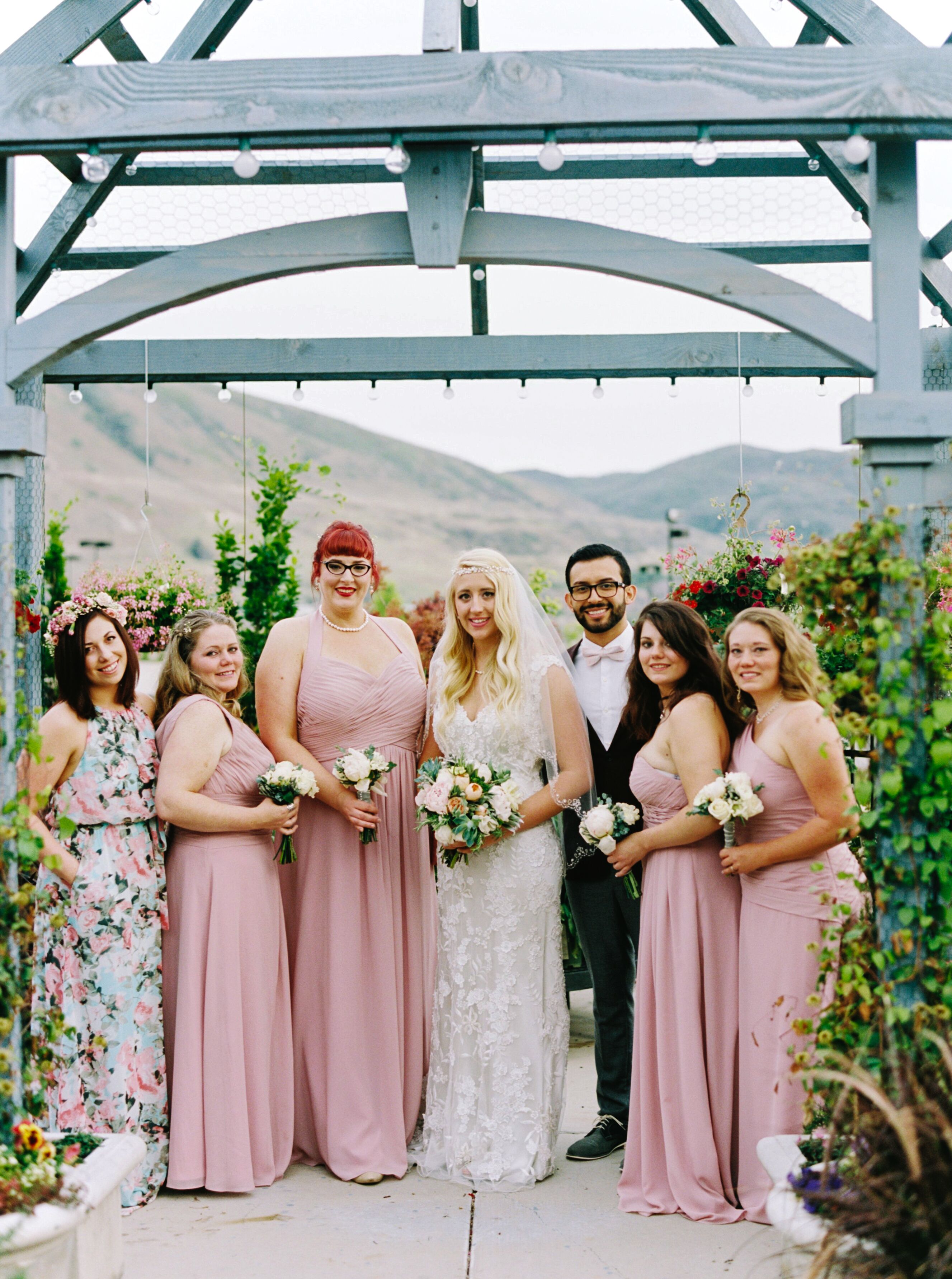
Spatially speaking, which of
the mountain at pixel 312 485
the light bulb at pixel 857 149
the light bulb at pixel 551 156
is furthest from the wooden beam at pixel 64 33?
the mountain at pixel 312 485

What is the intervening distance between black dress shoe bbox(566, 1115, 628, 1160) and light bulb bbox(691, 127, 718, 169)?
10.5ft

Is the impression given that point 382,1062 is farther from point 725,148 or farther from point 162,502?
point 162,502

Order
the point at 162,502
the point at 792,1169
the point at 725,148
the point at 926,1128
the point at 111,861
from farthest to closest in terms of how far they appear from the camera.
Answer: the point at 162,502 < the point at 725,148 < the point at 111,861 < the point at 792,1169 < the point at 926,1128

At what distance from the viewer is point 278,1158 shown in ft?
13.4

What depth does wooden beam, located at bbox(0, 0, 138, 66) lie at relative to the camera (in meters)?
3.40

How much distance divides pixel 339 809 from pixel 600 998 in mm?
1222

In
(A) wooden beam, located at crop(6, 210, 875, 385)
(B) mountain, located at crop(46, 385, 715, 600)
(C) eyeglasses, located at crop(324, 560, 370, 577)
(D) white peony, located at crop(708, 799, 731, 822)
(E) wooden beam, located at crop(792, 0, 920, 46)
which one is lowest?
(D) white peony, located at crop(708, 799, 731, 822)

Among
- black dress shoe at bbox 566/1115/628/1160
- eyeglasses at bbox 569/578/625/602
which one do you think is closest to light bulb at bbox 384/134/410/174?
eyeglasses at bbox 569/578/625/602

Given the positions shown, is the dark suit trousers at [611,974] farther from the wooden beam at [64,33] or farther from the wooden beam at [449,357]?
the wooden beam at [64,33]

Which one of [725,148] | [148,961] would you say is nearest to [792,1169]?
[148,961]

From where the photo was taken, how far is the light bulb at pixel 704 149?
3102 mm

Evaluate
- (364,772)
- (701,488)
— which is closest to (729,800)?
(364,772)

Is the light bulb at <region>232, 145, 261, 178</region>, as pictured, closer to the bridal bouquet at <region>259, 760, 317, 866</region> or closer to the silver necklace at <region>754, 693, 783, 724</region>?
the bridal bouquet at <region>259, 760, 317, 866</region>

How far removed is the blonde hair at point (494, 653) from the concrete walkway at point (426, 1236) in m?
1.61
